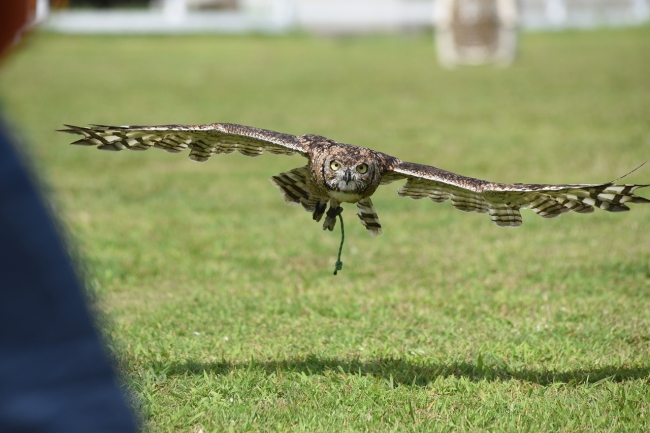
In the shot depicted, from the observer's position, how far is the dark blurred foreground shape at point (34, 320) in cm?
181

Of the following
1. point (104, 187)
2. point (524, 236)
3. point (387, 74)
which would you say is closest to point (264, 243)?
point (524, 236)

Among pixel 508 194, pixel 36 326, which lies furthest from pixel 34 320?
pixel 508 194

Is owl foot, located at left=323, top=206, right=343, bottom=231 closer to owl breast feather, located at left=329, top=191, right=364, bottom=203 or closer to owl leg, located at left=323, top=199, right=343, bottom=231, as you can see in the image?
owl leg, located at left=323, top=199, right=343, bottom=231

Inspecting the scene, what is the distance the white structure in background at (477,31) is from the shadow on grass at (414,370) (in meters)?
22.2

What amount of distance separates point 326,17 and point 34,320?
136 feet

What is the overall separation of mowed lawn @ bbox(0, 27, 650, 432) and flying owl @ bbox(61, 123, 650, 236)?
0.69m

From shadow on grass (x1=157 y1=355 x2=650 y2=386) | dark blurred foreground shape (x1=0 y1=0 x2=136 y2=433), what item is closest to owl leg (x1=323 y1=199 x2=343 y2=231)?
shadow on grass (x1=157 y1=355 x2=650 y2=386)

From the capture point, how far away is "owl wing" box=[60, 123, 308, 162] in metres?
4.60

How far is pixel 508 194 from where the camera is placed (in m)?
4.67

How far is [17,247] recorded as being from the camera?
5.99 ft

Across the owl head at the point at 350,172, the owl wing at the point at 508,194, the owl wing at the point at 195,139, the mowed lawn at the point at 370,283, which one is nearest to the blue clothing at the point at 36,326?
the mowed lawn at the point at 370,283

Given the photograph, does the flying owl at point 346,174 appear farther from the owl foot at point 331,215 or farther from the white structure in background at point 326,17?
the white structure in background at point 326,17

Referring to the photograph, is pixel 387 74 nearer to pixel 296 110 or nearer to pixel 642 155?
pixel 296 110

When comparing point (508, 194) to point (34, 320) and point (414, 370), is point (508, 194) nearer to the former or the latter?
point (414, 370)
